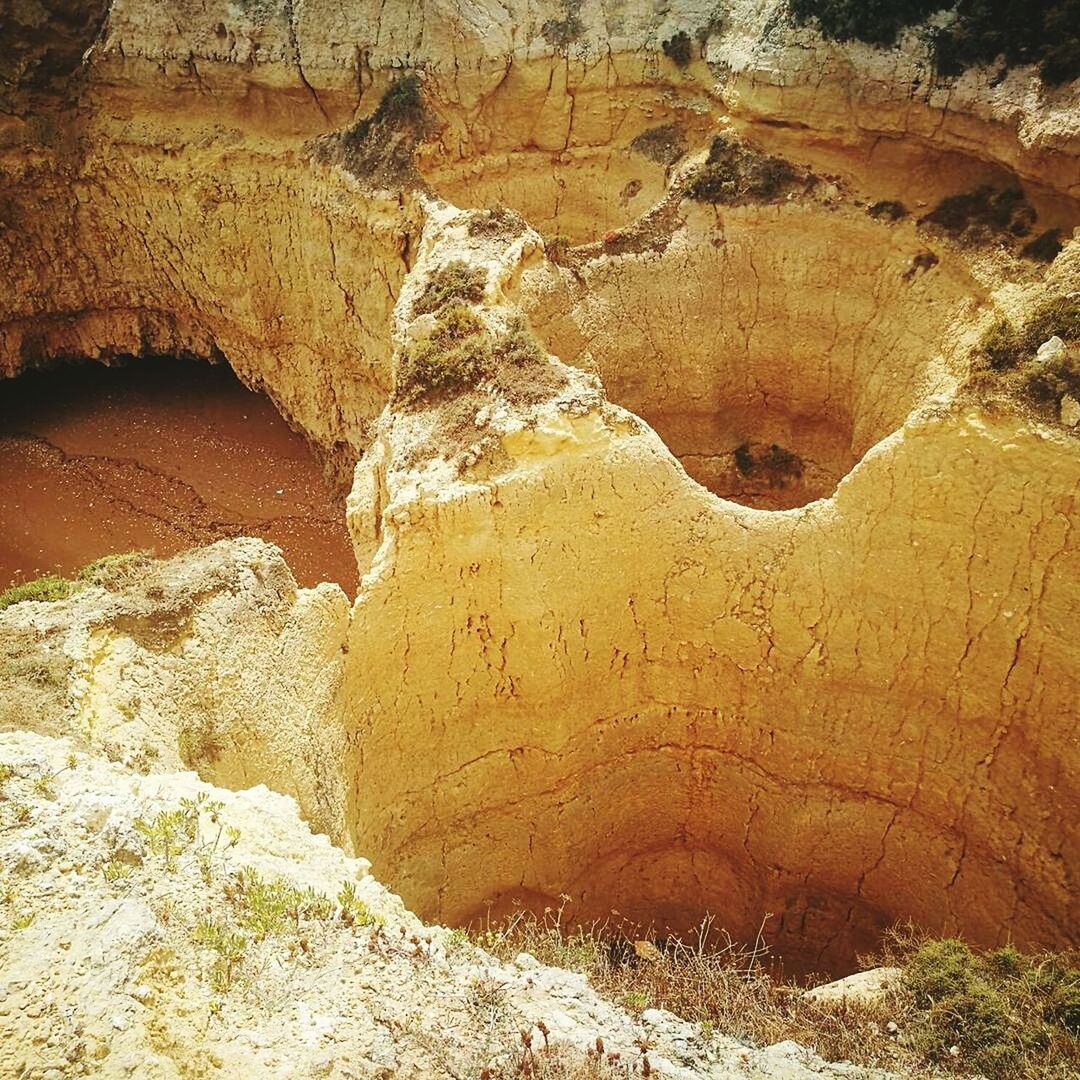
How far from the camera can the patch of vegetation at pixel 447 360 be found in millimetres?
10766

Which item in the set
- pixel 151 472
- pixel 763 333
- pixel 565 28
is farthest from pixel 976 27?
pixel 151 472

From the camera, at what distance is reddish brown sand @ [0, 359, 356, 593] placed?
1820 centimetres

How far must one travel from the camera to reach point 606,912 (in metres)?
12.0

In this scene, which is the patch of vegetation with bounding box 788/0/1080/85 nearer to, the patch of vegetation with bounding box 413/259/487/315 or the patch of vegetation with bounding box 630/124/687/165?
the patch of vegetation with bounding box 630/124/687/165

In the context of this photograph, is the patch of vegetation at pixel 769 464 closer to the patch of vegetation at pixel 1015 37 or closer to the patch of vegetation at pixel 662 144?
the patch of vegetation at pixel 662 144

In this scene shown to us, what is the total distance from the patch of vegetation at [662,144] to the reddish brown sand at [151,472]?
903 centimetres

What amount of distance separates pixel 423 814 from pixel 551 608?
108 inches

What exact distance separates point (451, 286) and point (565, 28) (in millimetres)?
7528

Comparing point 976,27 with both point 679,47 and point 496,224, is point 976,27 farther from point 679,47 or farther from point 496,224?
point 496,224

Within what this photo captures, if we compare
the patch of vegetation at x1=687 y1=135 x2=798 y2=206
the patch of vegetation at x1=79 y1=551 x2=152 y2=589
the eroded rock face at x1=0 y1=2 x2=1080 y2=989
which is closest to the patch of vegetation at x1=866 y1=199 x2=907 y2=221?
the eroded rock face at x1=0 y1=2 x2=1080 y2=989

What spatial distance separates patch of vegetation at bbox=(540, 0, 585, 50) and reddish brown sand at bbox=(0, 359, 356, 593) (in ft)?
31.0

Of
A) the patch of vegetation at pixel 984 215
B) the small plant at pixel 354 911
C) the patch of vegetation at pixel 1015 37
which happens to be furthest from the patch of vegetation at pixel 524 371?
the patch of vegetation at pixel 1015 37

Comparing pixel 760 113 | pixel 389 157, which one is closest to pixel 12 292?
pixel 389 157

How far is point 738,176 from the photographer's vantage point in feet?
51.0
